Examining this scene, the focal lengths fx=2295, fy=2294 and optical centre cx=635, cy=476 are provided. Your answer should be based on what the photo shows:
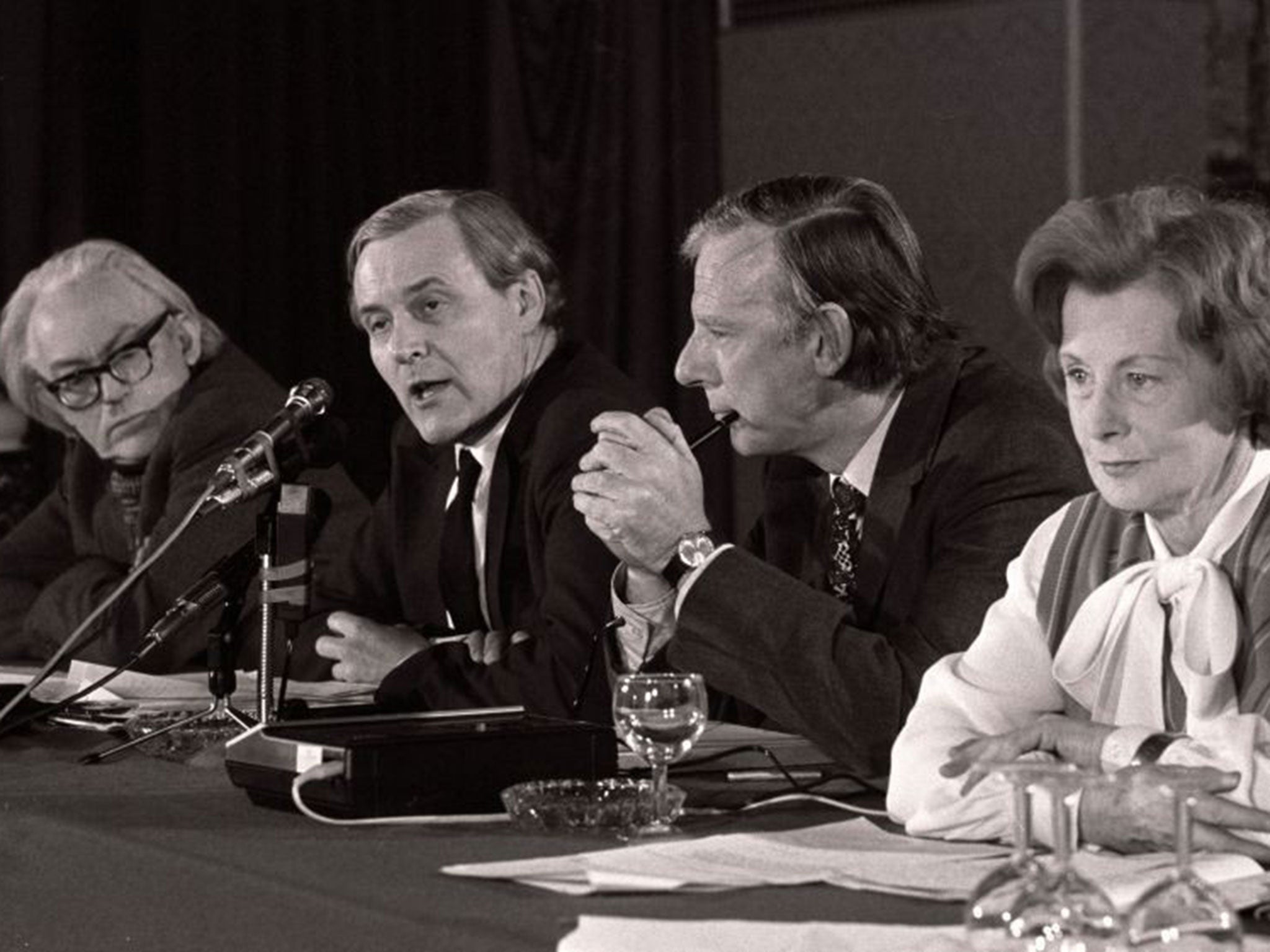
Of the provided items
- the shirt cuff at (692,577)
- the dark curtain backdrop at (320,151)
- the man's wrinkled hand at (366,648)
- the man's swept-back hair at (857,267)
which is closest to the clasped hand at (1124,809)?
the shirt cuff at (692,577)

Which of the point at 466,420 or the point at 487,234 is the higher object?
the point at 487,234

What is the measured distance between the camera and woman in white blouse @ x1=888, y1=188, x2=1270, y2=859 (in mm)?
2008

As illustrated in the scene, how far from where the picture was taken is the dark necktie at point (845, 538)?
286 centimetres

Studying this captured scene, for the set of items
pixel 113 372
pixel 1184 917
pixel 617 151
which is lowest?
pixel 1184 917

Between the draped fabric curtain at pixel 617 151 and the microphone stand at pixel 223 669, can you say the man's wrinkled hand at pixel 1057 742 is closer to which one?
the microphone stand at pixel 223 669

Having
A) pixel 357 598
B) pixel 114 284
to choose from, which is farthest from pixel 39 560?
pixel 357 598

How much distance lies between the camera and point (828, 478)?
121 inches

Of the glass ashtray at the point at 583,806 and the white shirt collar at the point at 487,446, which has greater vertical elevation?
the white shirt collar at the point at 487,446

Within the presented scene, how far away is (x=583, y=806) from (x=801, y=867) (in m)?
0.30

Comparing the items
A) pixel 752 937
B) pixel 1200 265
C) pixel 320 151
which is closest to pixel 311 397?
pixel 1200 265

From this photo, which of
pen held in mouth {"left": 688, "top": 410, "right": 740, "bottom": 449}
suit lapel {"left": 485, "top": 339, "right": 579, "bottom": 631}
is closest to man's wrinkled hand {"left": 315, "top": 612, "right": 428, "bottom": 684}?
suit lapel {"left": 485, "top": 339, "right": 579, "bottom": 631}

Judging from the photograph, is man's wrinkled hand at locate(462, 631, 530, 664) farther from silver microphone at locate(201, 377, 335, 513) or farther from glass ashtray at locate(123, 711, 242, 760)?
silver microphone at locate(201, 377, 335, 513)

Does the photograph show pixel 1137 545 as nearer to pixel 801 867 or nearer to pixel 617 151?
pixel 801 867

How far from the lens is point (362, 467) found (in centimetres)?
537
